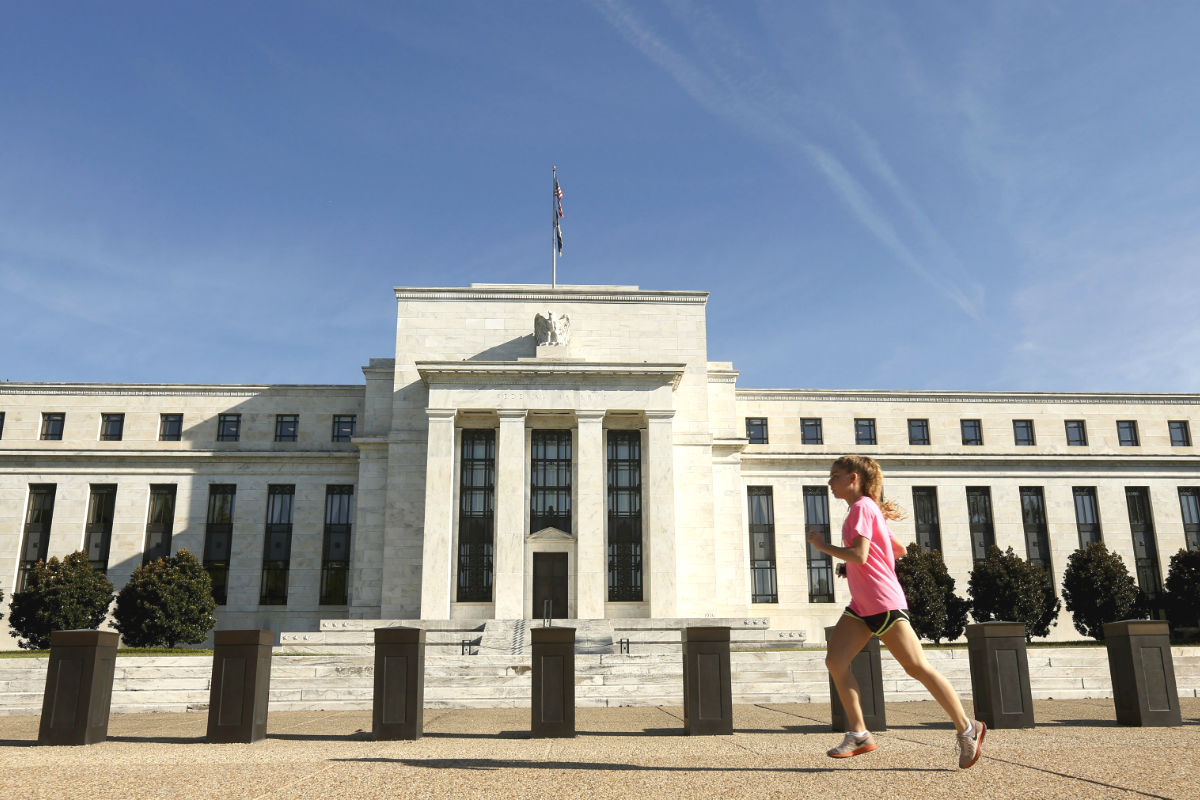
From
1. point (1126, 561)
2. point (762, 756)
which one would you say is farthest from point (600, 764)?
point (1126, 561)

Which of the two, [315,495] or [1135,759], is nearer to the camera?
[1135,759]

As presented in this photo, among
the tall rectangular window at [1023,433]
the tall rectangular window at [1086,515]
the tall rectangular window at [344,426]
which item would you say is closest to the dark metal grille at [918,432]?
the tall rectangular window at [1023,433]

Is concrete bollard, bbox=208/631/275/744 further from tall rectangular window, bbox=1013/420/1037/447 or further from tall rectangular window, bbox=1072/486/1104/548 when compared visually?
tall rectangular window, bbox=1013/420/1037/447

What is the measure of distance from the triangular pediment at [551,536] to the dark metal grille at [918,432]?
2129 cm

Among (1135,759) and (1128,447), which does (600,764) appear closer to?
(1135,759)

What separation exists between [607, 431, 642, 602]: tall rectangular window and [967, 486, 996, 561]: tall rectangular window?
62.3 ft

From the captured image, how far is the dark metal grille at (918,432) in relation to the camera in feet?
165

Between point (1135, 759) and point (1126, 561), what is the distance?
46355 millimetres

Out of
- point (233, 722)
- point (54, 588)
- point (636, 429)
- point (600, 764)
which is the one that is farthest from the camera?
point (636, 429)

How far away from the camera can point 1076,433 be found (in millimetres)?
50812

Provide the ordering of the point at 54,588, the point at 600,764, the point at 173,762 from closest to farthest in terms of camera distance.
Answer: the point at 600,764, the point at 173,762, the point at 54,588

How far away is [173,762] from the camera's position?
9.29 m

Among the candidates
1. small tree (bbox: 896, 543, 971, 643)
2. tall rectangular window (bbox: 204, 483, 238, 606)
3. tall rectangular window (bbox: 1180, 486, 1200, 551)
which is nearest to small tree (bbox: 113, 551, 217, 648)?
tall rectangular window (bbox: 204, 483, 238, 606)

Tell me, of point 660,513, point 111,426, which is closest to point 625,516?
point 660,513
